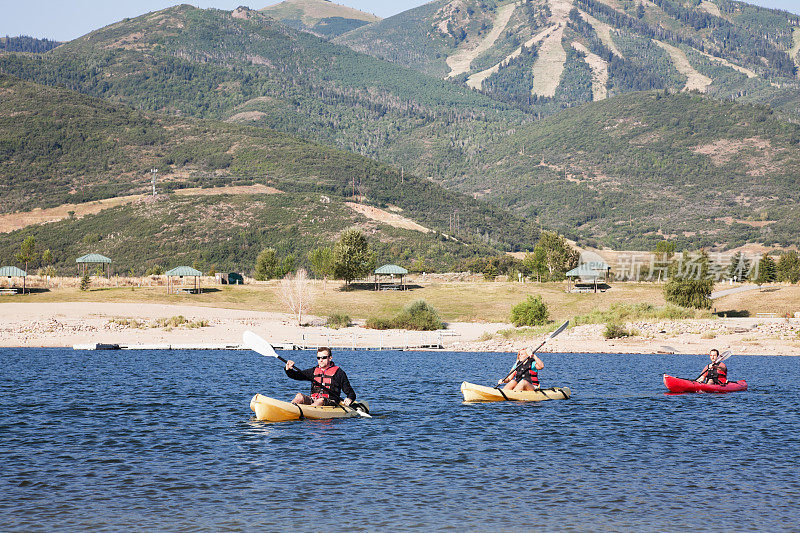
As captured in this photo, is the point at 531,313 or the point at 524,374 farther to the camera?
the point at 531,313

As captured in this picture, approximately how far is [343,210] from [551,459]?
138 m

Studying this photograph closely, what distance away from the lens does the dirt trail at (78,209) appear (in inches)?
5866

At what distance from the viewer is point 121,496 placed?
1576 cm

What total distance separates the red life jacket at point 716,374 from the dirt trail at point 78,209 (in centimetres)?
13751

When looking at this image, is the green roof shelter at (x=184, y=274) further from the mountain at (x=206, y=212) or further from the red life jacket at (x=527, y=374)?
the red life jacket at (x=527, y=374)

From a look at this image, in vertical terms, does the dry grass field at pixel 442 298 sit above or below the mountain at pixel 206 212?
below

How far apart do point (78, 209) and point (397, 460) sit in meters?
150

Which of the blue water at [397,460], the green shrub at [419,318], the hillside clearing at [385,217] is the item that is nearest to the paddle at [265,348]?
the blue water at [397,460]

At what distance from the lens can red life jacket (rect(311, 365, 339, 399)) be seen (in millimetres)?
23156

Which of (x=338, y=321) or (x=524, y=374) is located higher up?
(x=524, y=374)

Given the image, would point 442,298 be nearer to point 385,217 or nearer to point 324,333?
point 324,333

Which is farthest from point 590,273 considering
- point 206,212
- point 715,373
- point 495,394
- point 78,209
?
point 78,209

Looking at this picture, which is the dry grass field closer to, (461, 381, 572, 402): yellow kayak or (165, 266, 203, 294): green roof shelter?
(165, 266, 203, 294): green roof shelter

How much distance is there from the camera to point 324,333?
63.3 meters
